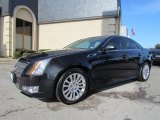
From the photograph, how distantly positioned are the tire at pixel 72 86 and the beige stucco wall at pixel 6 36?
13.0 metres

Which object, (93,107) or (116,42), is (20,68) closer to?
(93,107)

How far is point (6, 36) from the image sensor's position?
53.6 feet

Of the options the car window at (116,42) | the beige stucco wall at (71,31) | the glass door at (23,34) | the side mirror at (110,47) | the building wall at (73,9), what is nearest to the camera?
the side mirror at (110,47)

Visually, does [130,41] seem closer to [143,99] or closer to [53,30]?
[143,99]

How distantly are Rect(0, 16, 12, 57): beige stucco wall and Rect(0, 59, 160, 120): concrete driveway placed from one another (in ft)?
37.5

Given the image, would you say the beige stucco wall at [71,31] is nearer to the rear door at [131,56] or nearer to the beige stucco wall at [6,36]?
the beige stucco wall at [6,36]

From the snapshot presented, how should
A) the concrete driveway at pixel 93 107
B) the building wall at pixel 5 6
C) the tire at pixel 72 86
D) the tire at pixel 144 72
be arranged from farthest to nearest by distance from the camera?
1. the building wall at pixel 5 6
2. the tire at pixel 144 72
3. the tire at pixel 72 86
4. the concrete driveway at pixel 93 107

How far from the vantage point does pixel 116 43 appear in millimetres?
5754

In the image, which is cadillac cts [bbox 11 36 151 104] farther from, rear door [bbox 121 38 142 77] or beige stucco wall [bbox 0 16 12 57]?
beige stucco wall [bbox 0 16 12 57]

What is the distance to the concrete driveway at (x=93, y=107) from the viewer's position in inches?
148

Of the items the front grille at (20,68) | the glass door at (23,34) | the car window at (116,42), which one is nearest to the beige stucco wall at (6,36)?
the glass door at (23,34)

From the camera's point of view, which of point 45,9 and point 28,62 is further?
point 45,9

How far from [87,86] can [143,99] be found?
4.39 feet

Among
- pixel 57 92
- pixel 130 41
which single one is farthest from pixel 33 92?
pixel 130 41
